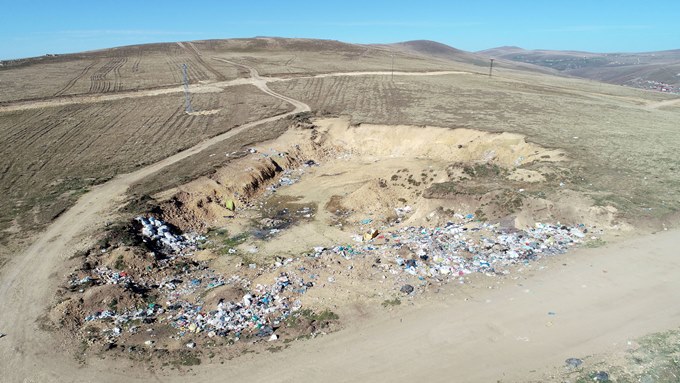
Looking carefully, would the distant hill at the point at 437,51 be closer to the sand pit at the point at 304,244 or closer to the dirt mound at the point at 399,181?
the dirt mound at the point at 399,181

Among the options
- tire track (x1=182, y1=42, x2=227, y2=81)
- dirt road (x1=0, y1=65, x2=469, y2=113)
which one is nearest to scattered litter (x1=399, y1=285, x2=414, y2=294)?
dirt road (x1=0, y1=65, x2=469, y2=113)

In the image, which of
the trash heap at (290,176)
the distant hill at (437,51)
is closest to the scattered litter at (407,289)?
the trash heap at (290,176)

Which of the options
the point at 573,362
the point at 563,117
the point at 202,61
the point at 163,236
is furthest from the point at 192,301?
the point at 202,61

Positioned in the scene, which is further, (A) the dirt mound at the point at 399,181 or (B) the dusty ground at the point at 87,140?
(B) the dusty ground at the point at 87,140

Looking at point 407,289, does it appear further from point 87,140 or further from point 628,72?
point 628,72

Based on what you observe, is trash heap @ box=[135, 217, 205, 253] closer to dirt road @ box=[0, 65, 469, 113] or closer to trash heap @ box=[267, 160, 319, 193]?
trash heap @ box=[267, 160, 319, 193]
